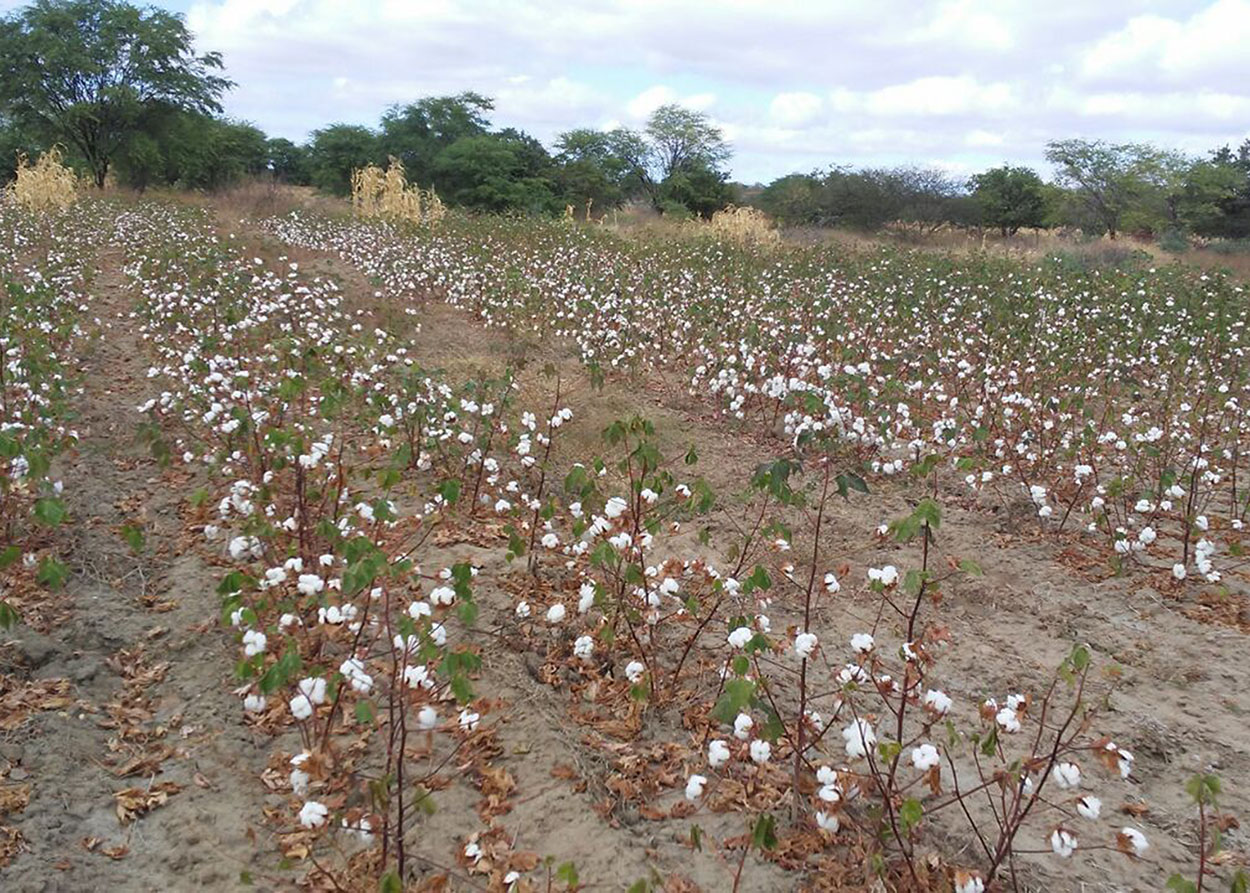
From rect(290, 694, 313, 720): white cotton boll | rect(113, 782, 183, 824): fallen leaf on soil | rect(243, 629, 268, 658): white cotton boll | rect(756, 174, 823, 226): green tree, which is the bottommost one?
rect(113, 782, 183, 824): fallen leaf on soil

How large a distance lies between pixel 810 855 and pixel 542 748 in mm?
1051

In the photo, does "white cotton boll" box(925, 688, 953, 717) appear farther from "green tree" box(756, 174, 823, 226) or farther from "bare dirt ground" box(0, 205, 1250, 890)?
"green tree" box(756, 174, 823, 226)

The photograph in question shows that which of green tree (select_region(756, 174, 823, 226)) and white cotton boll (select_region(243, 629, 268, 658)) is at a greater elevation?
green tree (select_region(756, 174, 823, 226))

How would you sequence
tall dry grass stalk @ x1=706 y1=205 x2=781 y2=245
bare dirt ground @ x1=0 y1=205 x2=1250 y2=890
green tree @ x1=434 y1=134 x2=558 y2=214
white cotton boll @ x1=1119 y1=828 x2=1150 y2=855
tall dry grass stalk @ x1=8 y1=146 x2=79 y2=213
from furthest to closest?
1. green tree @ x1=434 y1=134 x2=558 y2=214
2. tall dry grass stalk @ x1=706 y1=205 x2=781 y2=245
3. tall dry grass stalk @ x1=8 y1=146 x2=79 y2=213
4. bare dirt ground @ x1=0 y1=205 x2=1250 y2=890
5. white cotton boll @ x1=1119 y1=828 x2=1150 y2=855

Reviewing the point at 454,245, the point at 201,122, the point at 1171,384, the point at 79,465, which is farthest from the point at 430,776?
the point at 201,122

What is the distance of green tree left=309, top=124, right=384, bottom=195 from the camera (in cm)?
3334

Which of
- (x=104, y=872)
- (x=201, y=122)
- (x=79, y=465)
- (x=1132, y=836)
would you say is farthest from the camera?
(x=201, y=122)

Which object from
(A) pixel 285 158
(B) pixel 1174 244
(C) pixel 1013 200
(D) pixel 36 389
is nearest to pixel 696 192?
(C) pixel 1013 200

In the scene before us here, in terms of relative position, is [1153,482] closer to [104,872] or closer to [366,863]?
[366,863]

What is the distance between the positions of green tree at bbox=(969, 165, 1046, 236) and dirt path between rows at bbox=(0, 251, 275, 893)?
34.0 metres

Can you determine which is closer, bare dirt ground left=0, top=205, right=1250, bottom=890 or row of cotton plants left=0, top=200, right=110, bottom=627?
bare dirt ground left=0, top=205, right=1250, bottom=890

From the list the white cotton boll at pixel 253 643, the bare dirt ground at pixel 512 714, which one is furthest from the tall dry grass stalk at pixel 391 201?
the white cotton boll at pixel 253 643

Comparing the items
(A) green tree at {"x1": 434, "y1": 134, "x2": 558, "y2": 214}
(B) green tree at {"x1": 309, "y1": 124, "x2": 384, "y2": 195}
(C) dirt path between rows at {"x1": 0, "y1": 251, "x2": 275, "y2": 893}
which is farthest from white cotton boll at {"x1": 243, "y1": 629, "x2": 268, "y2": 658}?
(B) green tree at {"x1": 309, "y1": 124, "x2": 384, "y2": 195}

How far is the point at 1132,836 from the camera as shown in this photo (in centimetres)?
210
